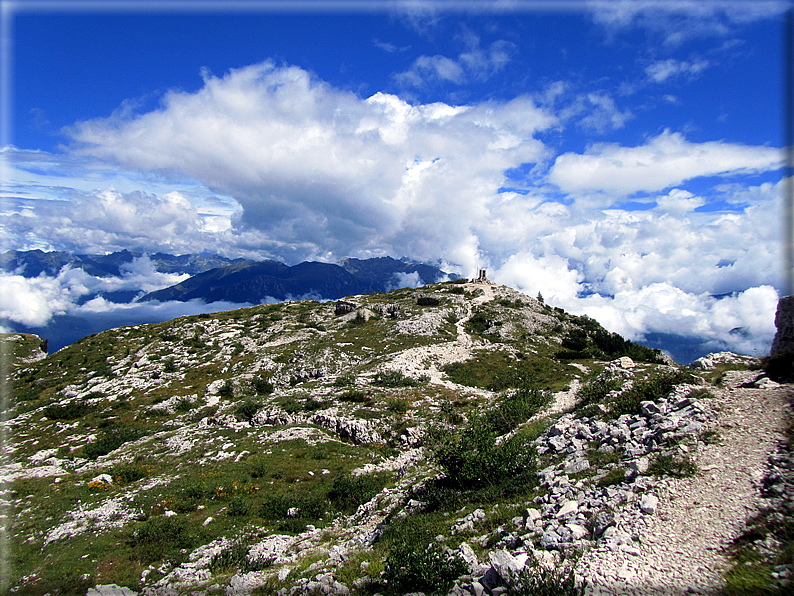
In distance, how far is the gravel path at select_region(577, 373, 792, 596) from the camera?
6.89m

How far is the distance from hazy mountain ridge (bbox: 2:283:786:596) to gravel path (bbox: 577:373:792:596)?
255 mm

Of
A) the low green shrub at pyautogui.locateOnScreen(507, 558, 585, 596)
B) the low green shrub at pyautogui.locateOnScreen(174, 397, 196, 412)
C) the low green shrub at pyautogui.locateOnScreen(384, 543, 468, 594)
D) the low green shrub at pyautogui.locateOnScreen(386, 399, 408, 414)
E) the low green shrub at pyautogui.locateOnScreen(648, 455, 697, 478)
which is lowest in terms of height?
the low green shrub at pyautogui.locateOnScreen(384, 543, 468, 594)

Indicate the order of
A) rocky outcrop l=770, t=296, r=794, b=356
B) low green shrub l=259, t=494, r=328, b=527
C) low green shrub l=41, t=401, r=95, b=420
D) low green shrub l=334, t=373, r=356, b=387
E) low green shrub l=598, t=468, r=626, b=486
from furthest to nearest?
low green shrub l=334, t=373, r=356, b=387 < low green shrub l=41, t=401, r=95, b=420 < low green shrub l=259, t=494, r=328, b=527 < rocky outcrop l=770, t=296, r=794, b=356 < low green shrub l=598, t=468, r=626, b=486

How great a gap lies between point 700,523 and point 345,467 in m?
18.1

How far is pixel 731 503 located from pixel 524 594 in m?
6.03

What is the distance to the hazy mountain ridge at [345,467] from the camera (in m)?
9.89

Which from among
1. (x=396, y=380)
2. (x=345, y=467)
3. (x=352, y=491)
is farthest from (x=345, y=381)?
(x=352, y=491)

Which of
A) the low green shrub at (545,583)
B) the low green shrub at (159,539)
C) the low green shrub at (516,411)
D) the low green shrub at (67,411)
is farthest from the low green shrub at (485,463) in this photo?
the low green shrub at (67,411)

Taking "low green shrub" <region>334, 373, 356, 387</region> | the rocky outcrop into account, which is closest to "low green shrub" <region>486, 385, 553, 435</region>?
the rocky outcrop

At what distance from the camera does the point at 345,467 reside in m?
21.7

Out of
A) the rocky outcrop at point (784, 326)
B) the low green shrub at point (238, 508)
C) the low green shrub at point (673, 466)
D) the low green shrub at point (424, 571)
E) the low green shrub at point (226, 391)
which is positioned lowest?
the low green shrub at point (238, 508)

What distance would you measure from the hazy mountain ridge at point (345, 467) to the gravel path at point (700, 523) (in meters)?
0.26

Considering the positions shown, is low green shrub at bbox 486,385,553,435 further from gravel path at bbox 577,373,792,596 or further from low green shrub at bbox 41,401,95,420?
low green shrub at bbox 41,401,95,420

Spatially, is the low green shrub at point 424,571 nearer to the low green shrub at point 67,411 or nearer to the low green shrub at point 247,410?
the low green shrub at point 247,410
